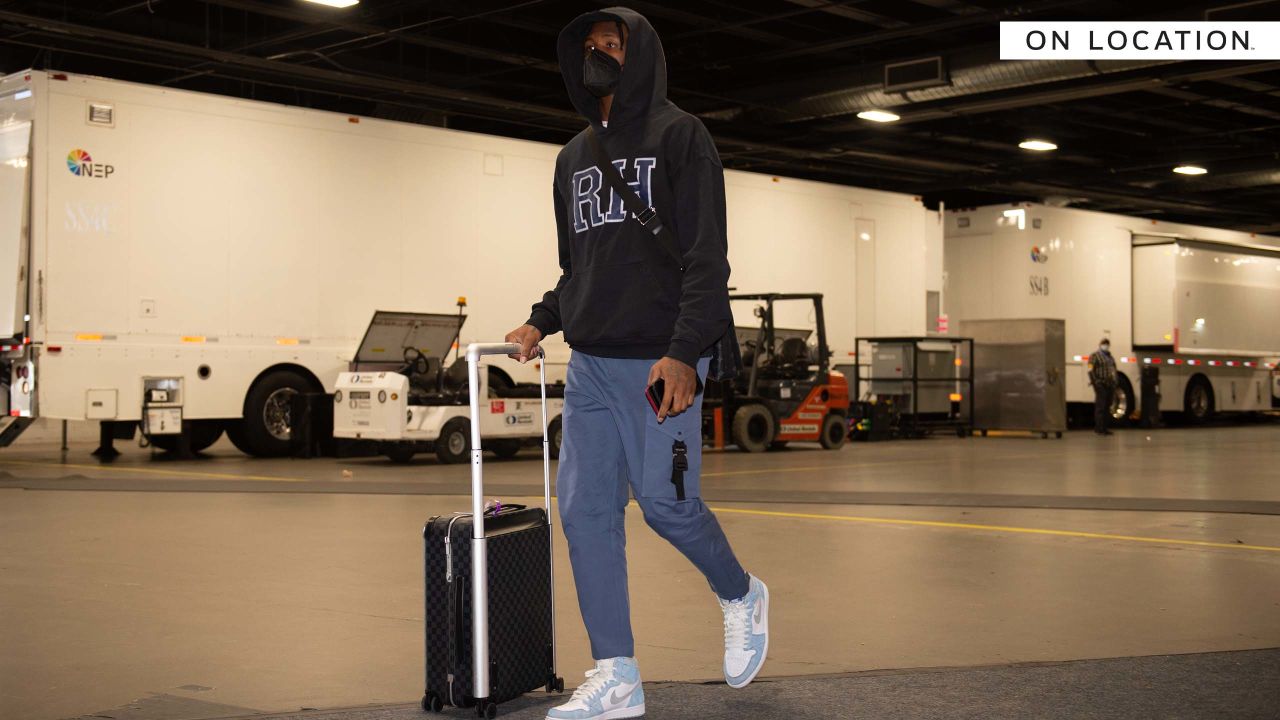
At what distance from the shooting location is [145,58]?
20828 mm

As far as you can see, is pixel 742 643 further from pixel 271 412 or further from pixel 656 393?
pixel 271 412

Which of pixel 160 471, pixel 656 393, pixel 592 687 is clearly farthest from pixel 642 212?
pixel 160 471

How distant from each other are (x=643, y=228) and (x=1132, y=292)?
2525 centimetres

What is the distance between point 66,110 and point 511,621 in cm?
1203

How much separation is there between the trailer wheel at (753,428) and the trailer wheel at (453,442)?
413cm

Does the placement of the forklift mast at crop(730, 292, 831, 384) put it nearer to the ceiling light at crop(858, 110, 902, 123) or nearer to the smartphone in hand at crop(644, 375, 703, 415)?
the ceiling light at crop(858, 110, 902, 123)

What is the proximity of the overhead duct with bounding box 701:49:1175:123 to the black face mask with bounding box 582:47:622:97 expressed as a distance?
1558 centimetres

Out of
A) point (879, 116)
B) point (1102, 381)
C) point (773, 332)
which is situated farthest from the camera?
point (1102, 381)

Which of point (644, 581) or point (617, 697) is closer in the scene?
point (617, 697)

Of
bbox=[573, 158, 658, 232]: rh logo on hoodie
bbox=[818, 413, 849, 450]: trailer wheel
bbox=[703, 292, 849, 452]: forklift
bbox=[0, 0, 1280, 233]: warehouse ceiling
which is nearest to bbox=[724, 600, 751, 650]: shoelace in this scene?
bbox=[573, 158, 658, 232]: rh logo on hoodie

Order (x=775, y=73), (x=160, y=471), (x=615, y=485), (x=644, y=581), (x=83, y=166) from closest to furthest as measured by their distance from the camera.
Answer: (x=615, y=485) < (x=644, y=581) < (x=160, y=471) < (x=83, y=166) < (x=775, y=73)

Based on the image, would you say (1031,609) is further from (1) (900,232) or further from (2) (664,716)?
(1) (900,232)

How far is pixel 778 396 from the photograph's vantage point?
62.5 feet

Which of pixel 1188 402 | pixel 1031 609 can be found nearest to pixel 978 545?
pixel 1031 609
